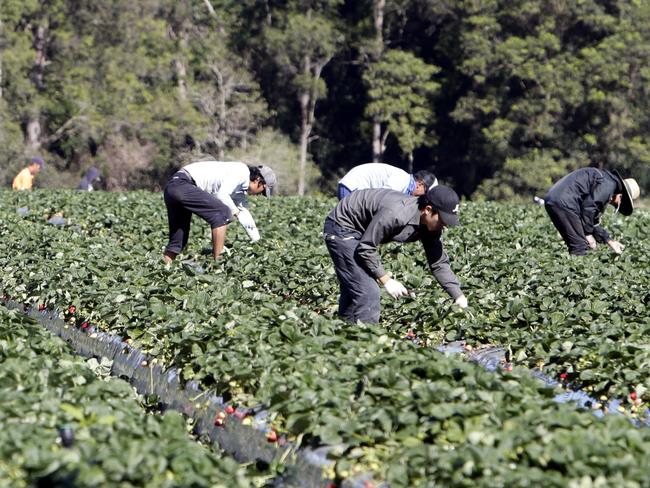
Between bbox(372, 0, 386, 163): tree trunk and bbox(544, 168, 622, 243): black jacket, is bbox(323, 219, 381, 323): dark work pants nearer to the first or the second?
bbox(544, 168, 622, 243): black jacket

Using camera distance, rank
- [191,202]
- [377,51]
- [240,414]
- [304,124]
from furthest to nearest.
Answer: [304,124] → [377,51] → [191,202] → [240,414]

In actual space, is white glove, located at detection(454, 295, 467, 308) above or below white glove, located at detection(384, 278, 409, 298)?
below

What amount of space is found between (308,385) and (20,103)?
40740 mm

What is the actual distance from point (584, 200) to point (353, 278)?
4.51m

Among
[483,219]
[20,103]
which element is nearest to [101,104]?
[20,103]

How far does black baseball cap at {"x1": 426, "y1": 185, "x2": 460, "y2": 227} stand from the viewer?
6.76 meters

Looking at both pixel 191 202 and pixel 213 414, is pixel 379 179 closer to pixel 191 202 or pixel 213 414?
pixel 191 202

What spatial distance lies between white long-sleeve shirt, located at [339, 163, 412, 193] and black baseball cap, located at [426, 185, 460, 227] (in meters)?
3.34

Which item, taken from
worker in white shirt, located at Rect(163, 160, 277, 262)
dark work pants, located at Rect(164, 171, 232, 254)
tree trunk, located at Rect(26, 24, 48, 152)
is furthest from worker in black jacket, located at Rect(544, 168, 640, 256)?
tree trunk, located at Rect(26, 24, 48, 152)

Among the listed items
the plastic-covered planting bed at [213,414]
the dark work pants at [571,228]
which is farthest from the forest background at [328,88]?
the plastic-covered planting bed at [213,414]

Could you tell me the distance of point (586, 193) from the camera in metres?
11.2

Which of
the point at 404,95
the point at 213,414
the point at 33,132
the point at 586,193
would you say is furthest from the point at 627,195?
the point at 33,132

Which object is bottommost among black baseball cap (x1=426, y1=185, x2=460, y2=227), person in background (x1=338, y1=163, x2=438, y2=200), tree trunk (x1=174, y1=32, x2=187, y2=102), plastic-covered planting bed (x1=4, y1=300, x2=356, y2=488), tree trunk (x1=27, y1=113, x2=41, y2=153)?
tree trunk (x1=27, y1=113, x2=41, y2=153)

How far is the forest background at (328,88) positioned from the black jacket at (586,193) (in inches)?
1231
